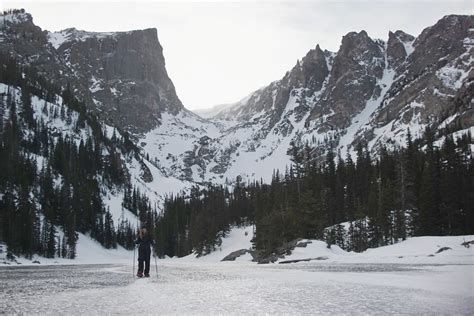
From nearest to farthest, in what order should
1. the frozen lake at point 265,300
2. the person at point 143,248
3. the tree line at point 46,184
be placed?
the frozen lake at point 265,300 → the person at point 143,248 → the tree line at point 46,184

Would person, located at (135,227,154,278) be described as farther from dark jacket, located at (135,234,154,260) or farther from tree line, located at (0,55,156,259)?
tree line, located at (0,55,156,259)

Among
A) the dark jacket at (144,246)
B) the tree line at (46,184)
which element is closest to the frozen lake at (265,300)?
the dark jacket at (144,246)

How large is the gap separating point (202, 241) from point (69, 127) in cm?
11042

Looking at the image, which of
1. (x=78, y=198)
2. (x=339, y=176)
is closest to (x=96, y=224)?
(x=78, y=198)

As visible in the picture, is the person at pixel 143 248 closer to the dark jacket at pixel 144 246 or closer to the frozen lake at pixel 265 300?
the dark jacket at pixel 144 246

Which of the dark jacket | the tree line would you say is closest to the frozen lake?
the dark jacket

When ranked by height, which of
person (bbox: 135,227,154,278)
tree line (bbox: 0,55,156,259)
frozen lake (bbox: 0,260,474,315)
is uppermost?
tree line (bbox: 0,55,156,259)

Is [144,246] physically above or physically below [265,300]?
above

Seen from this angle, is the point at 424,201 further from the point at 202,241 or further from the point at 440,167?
the point at 202,241

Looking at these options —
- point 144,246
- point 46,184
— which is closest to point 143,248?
point 144,246

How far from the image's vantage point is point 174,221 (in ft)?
513

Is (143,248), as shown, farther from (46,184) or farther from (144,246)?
(46,184)

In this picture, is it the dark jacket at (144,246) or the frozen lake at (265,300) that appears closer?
the frozen lake at (265,300)

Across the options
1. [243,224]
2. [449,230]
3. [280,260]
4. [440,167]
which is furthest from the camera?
[243,224]
